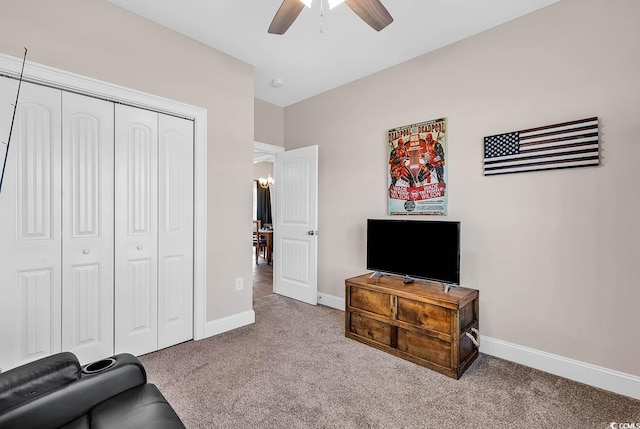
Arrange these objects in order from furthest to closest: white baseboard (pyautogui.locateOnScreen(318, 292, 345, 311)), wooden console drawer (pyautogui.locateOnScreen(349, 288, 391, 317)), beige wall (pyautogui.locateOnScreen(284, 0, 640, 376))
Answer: white baseboard (pyautogui.locateOnScreen(318, 292, 345, 311)), wooden console drawer (pyautogui.locateOnScreen(349, 288, 391, 317)), beige wall (pyautogui.locateOnScreen(284, 0, 640, 376))

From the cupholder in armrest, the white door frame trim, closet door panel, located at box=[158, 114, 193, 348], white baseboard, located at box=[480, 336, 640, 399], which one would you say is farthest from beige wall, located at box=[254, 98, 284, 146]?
white baseboard, located at box=[480, 336, 640, 399]

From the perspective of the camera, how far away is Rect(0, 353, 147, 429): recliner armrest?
3.37ft

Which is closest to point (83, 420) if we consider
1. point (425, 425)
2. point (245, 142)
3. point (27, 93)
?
point (425, 425)

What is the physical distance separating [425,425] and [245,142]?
2.80 metres

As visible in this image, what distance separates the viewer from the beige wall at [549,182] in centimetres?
204

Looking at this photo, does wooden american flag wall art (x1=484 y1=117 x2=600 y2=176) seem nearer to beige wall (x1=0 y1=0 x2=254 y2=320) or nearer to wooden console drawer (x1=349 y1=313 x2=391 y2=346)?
wooden console drawer (x1=349 y1=313 x2=391 y2=346)

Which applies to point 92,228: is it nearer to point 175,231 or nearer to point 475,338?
point 175,231

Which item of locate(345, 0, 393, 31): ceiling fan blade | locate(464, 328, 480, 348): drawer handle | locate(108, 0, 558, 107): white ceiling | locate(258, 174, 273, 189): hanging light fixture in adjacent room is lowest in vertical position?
locate(464, 328, 480, 348): drawer handle

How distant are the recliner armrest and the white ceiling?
246 centimetres

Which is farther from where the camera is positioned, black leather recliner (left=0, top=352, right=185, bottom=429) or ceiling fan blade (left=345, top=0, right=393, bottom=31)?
ceiling fan blade (left=345, top=0, right=393, bottom=31)

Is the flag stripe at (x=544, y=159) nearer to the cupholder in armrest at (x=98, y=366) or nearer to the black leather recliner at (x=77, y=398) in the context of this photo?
the black leather recliner at (x=77, y=398)

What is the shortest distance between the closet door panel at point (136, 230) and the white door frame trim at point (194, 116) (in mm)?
96

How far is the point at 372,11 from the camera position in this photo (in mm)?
1813

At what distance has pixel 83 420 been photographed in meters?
1.12
